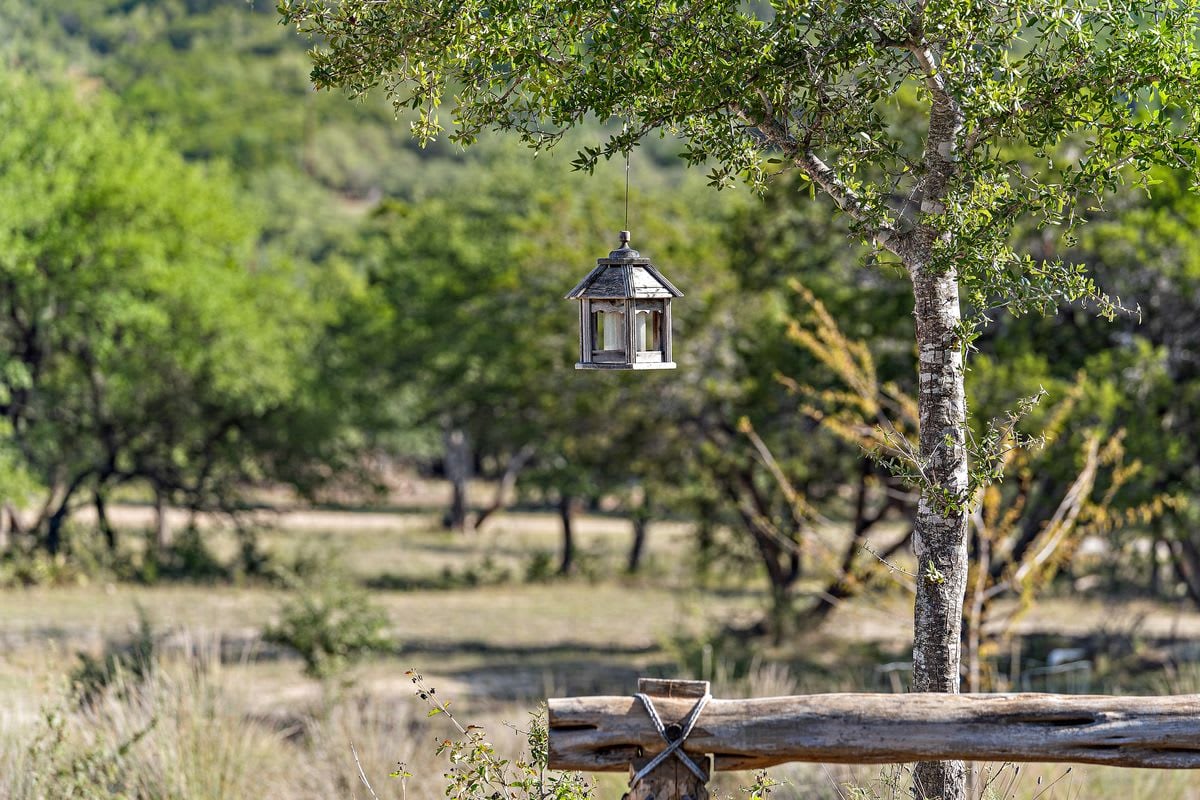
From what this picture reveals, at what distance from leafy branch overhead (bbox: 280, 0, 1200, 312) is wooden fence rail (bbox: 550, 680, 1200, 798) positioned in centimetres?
137

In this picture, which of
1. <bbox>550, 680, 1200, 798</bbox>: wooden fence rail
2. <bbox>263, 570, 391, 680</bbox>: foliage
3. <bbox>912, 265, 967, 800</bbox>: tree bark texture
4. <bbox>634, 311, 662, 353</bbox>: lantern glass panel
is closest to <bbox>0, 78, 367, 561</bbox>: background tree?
<bbox>263, 570, 391, 680</bbox>: foliage

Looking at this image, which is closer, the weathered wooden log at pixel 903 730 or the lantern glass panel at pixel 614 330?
the weathered wooden log at pixel 903 730

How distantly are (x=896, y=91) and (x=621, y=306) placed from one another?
1195 mm

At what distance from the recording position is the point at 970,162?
4.29m

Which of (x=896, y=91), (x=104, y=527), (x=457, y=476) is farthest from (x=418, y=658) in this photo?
(x=457, y=476)

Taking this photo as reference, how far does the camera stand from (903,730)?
3.57 m

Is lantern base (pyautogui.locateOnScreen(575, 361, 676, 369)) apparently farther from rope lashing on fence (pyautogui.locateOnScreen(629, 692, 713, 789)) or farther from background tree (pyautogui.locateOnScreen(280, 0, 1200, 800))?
rope lashing on fence (pyautogui.locateOnScreen(629, 692, 713, 789))

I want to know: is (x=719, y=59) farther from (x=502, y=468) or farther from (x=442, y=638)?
(x=502, y=468)

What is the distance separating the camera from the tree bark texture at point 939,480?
439 cm

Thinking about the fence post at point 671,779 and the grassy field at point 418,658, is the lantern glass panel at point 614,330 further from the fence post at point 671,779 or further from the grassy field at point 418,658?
the grassy field at point 418,658

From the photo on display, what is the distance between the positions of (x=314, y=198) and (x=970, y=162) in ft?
225

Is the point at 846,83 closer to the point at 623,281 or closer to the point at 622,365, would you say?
the point at 623,281

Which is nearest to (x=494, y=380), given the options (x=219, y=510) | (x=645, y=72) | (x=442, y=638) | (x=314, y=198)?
(x=219, y=510)

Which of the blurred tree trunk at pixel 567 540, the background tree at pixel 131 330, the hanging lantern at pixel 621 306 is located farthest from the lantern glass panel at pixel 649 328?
the blurred tree trunk at pixel 567 540
